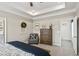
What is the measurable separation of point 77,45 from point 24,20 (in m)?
1.11

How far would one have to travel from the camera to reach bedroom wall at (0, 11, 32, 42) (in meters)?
1.81

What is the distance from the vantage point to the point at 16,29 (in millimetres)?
1857

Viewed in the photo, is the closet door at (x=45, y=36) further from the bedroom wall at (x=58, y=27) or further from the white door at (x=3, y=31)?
the white door at (x=3, y=31)

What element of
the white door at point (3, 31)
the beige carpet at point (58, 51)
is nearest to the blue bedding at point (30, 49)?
the beige carpet at point (58, 51)

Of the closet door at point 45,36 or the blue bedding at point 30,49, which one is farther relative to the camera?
the closet door at point 45,36

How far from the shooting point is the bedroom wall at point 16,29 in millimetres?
1807

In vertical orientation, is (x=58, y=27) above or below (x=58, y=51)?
above

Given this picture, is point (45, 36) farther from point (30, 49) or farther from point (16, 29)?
point (16, 29)

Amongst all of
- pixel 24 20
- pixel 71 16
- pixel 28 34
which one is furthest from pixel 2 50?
pixel 71 16

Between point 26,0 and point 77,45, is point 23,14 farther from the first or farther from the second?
point 77,45

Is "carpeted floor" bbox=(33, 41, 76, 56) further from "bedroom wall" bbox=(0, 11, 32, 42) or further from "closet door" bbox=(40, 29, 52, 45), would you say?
"bedroom wall" bbox=(0, 11, 32, 42)

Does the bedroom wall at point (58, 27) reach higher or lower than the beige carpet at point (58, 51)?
higher

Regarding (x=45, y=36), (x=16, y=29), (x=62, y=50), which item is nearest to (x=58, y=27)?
(x=45, y=36)

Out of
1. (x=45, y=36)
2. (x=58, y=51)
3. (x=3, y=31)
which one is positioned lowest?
(x=58, y=51)
